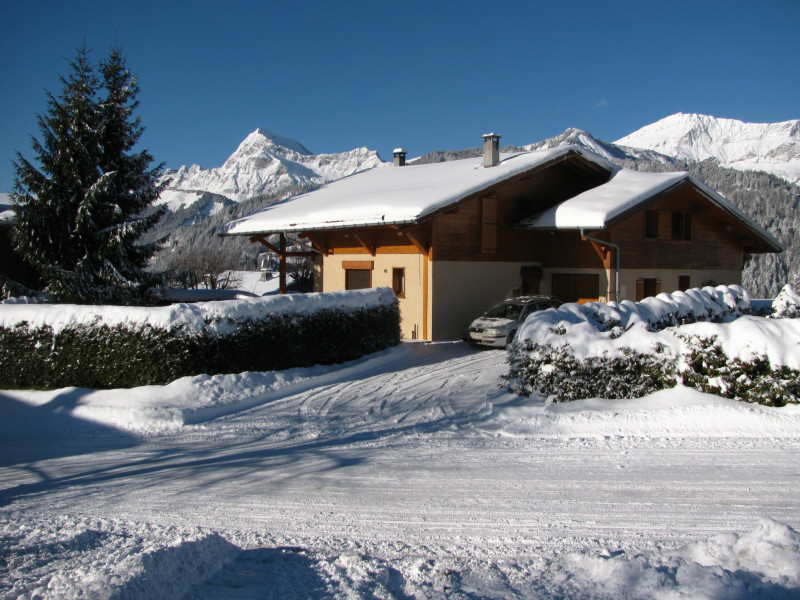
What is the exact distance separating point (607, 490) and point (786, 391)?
14.4 ft

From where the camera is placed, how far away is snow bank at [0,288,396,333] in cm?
1182

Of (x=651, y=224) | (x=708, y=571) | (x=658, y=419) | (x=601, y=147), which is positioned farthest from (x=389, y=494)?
(x=601, y=147)

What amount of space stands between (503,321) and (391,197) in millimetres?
5439

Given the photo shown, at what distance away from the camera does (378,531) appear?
5605 millimetres

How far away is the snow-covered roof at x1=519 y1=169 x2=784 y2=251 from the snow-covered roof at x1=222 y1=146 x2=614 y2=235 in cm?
167

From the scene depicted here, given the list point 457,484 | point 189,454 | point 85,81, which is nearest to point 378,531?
point 457,484

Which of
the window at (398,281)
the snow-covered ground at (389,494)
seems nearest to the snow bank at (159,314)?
the snow-covered ground at (389,494)

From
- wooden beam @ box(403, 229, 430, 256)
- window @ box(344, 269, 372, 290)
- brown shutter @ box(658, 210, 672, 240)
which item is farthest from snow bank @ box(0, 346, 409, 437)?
brown shutter @ box(658, 210, 672, 240)

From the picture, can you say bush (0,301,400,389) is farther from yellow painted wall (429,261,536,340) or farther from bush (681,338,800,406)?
bush (681,338,800,406)

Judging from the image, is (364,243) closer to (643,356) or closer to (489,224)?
(489,224)

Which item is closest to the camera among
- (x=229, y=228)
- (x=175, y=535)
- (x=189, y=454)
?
(x=175, y=535)

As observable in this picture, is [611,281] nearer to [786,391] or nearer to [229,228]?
[786,391]

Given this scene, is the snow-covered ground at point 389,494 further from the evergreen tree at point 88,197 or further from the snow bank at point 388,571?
the evergreen tree at point 88,197

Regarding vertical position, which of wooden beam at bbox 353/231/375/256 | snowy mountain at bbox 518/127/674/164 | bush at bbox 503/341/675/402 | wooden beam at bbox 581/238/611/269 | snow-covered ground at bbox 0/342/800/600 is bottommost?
snow-covered ground at bbox 0/342/800/600
